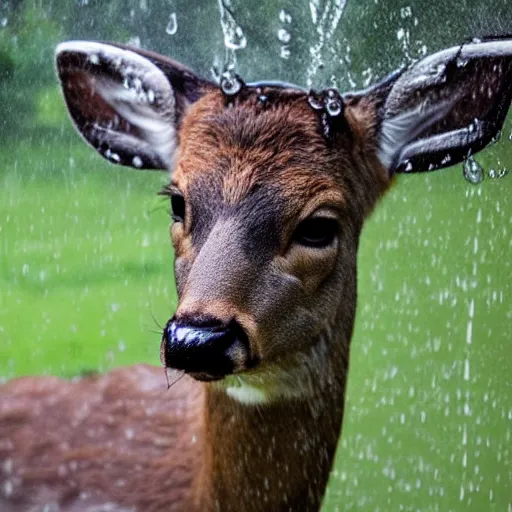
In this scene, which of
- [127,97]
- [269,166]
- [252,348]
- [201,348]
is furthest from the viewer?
[127,97]

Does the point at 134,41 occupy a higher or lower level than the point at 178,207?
higher

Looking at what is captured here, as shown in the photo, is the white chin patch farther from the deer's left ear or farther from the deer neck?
the deer's left ear

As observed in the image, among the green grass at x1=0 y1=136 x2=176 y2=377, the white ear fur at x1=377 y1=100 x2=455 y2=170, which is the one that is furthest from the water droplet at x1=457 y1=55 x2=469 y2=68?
the green grass at x1=0 y1=136 x2=176 y2=377

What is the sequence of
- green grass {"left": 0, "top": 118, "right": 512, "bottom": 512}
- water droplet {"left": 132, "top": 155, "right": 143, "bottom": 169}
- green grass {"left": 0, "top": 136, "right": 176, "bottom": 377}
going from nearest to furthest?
1. water droplet {"left": 132, "top": 155, "right": 143, "bottom": 169}
2. green grass {"left": 0, "top": 118, "right": 512, "bottom": 512}
3. green grass {"left": 0, "top": 136, "right": 176, "bottom": 377}

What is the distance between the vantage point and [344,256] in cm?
294

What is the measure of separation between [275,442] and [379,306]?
11.2ft

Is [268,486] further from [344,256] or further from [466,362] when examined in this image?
[466,362]

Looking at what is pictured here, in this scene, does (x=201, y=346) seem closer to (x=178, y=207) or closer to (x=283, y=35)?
(x=178, y=207)

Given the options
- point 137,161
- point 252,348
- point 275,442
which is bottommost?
point 275,442

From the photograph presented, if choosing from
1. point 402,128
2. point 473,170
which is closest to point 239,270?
point 402,128

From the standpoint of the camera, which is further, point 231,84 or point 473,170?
point 473,170

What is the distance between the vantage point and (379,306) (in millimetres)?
6309

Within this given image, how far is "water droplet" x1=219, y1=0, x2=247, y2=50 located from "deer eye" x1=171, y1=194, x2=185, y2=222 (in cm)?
352

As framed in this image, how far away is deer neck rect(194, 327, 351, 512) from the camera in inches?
115
